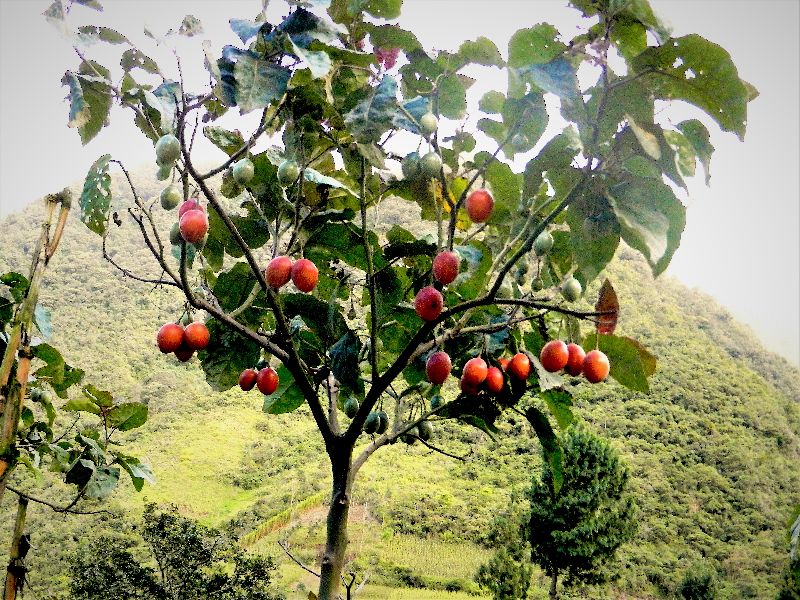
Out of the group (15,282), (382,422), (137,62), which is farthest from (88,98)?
(382,422)

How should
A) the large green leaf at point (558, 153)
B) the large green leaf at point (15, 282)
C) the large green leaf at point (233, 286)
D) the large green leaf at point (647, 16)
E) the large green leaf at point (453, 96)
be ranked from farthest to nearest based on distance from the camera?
the large green leaf at point (15, 282), the large green leaf at point (233, 286), the large green leaf at point (453, 96), the large green leaf at point (558, 153), the large green leaf at point (647, 16)

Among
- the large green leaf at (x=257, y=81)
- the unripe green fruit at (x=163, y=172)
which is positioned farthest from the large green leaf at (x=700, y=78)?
the unripe green fruit at (x=163, y=172)

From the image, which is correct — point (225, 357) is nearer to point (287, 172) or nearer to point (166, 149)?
point (287, 172)

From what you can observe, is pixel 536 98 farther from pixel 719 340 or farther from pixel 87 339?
pixel 719 340

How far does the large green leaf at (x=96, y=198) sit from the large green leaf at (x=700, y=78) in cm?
105

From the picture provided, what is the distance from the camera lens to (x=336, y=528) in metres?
1.32

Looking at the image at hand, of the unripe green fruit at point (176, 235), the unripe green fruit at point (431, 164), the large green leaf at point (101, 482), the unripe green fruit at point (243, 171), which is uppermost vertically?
the unripe green fruit at point (431, 164)

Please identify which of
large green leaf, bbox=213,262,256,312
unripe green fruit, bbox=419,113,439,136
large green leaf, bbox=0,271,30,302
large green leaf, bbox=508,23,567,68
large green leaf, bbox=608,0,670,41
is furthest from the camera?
large green leaf, bbox=0,271,30,302

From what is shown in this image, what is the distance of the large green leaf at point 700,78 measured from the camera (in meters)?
0.88

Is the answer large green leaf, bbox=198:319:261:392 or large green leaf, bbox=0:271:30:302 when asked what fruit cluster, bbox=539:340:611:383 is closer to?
large green leaf, bbox=198:319:261:392

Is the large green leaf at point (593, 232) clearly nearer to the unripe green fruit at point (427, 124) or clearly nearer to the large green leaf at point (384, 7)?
the unripe green fruit at point (427, 124)

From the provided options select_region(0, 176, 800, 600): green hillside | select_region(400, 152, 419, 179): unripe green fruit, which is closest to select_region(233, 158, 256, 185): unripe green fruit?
select_region(400, 152, 419, 179): unripe green fruit

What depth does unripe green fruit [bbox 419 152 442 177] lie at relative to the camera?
125cm

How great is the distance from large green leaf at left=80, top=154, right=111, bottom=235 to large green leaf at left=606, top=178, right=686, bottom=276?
39.5 inches
